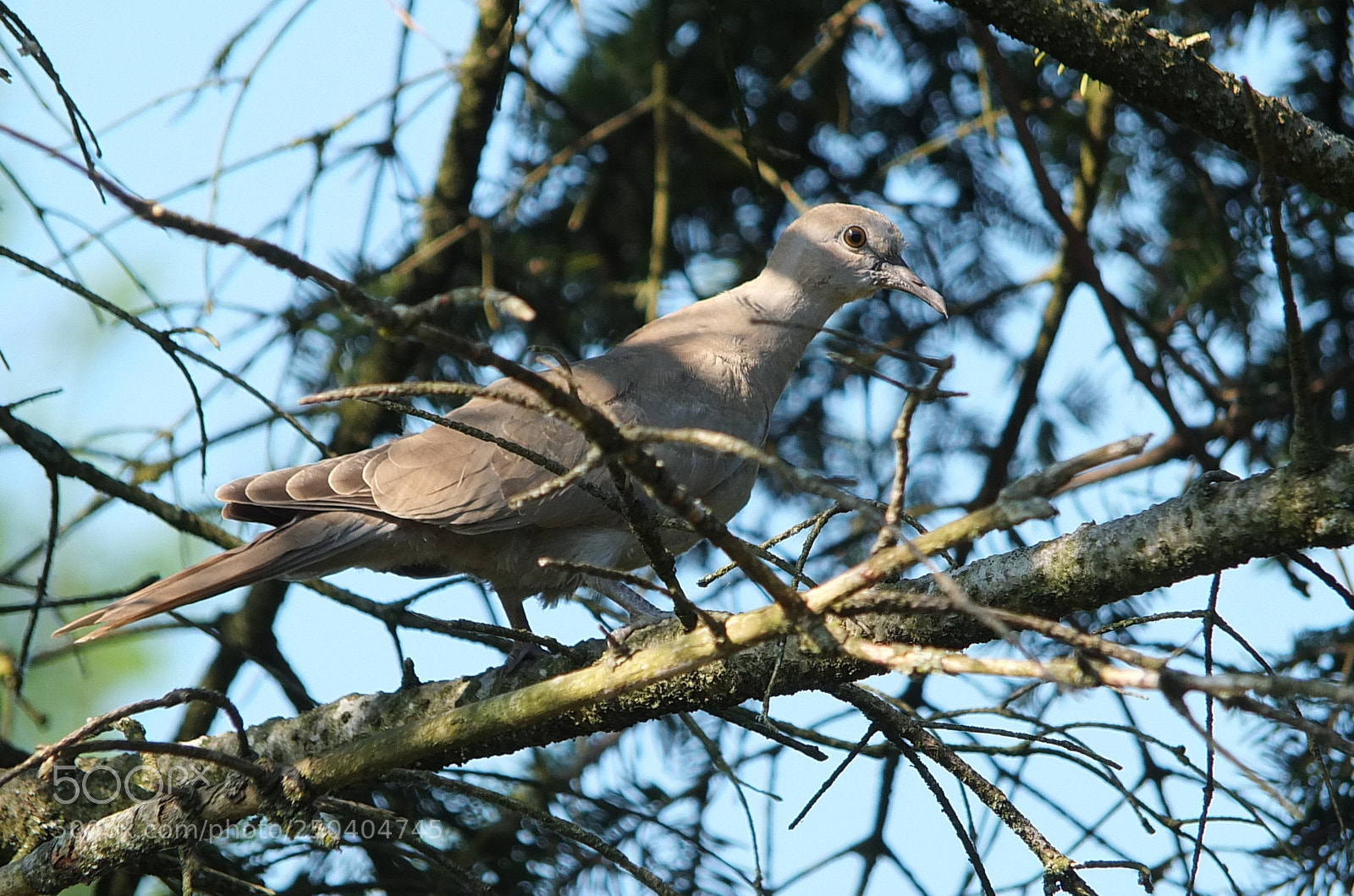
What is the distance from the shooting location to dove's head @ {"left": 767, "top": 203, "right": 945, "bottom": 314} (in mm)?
3986

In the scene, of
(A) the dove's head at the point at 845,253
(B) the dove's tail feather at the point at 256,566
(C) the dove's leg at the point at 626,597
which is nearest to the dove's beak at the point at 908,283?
(A) the dove's head at the point at 845,253

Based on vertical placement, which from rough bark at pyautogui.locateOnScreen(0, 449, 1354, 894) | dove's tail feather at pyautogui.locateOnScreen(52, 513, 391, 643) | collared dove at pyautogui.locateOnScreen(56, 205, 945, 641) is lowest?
rough bark at pyautogui.locateOnScreen(0, 449, 1354, 894)

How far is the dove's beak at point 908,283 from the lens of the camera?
12.8ft

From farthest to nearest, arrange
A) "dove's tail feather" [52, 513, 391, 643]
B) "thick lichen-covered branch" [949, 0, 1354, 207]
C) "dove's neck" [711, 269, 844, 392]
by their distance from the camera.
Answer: "dove's neck" [711, 269, 844, 392] → "dove's tail feather" [52, 513, 391, 643] → "thick lichen-covered branch" [949, 0, 1354, 207]

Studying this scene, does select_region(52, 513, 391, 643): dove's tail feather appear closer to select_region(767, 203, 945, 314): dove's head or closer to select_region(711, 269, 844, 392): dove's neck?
select_region(711, 269, 844, 392): dove's neck

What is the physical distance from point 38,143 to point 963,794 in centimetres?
195

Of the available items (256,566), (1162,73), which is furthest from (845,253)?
(256,566)

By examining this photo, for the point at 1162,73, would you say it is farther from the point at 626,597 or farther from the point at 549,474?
the point at 626,597

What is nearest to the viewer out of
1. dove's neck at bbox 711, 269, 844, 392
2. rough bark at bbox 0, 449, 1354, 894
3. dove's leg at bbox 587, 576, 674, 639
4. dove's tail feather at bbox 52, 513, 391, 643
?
rough bark at bbox 0, 449, 1354, 894

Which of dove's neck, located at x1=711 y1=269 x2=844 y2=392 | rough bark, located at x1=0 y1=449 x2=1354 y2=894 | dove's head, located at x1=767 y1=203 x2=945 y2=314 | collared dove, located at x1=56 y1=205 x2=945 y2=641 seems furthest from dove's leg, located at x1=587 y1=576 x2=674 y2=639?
dove's head, located at x1=767 y1=203 x2=945 y2=314

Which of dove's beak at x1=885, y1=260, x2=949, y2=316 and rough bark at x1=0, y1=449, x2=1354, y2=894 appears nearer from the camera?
rough bark at x1=0, y1=449, x2=1354, y2=894

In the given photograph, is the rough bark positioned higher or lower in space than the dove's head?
lower

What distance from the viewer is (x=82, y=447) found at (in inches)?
117

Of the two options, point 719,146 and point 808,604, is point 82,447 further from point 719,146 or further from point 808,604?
point 719,146
